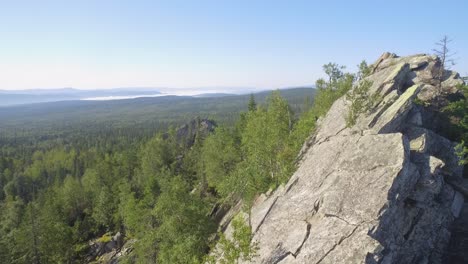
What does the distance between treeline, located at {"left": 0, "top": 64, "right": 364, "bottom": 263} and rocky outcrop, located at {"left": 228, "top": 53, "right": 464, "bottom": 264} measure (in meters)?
4.23

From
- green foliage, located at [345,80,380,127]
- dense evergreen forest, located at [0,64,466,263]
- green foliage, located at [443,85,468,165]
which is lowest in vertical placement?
dense evergreen forest, located at [0,64,466,263]

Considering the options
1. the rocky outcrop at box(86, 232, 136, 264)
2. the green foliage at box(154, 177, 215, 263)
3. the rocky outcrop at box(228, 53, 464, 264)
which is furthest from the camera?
the rocky outcrop at box(86, 232, 136, 264)

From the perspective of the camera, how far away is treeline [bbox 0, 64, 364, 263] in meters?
41.9

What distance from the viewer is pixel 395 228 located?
25.2 meters

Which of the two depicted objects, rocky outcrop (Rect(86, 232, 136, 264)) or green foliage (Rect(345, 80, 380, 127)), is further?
rocky outcrop (Rect(86, 232, 136, 264))

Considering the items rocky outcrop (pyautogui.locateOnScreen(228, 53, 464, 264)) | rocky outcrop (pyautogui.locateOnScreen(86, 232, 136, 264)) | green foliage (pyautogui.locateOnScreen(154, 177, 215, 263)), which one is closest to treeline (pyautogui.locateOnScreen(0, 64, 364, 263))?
green foliage (pyautogui.locateOnScreen(154, 177, 215, 263))

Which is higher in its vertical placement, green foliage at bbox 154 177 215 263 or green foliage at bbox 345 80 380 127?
green foliage at bbox 345 80 380 127

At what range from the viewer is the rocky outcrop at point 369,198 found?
23.5 m

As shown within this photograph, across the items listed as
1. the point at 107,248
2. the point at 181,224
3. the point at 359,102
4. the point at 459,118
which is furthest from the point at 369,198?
the point at 107,248

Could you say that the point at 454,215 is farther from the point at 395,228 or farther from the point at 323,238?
the point at 323,238

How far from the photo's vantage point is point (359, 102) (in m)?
37.3

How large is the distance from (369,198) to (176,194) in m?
28.0

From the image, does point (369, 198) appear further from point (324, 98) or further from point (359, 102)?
point (324, 98)

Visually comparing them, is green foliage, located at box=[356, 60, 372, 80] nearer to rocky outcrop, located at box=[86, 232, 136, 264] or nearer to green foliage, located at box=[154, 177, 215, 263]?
green foliage, located at box=[154, 177, 215, 263]
